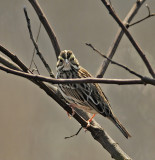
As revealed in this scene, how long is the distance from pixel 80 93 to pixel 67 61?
0.90ft

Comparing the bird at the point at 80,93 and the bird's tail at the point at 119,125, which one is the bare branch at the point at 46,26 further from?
the bird's tail at the point at 119,125

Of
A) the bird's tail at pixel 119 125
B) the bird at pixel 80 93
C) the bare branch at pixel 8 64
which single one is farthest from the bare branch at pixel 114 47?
the bare branch at pixel 8 64

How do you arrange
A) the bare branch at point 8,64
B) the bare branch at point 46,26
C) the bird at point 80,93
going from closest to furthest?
the bare branch at point 8,64
the bird at point 80,93
the bare branch at point 46,26

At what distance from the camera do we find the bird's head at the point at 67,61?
2625 millimetres

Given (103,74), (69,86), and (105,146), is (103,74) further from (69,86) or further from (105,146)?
(105,146)

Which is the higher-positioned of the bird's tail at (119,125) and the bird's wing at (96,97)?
the bird's wing at (96,97)

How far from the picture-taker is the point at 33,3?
2.72 meters

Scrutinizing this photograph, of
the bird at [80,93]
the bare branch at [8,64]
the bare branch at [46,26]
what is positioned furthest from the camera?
the bare branch at [46,26]

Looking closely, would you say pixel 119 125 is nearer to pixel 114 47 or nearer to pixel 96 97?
pixel 96 97

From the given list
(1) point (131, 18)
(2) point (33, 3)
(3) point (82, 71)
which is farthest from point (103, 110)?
(2) point (33, 3)

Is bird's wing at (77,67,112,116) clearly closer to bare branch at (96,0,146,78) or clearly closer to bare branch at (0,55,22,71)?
bare branch at (96,0,146,78)

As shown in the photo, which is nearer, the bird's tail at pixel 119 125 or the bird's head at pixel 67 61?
the bird's tail at pixel 119 125

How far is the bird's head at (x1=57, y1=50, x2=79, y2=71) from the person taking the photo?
262 centimetres

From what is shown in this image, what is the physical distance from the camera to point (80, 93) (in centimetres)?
270
